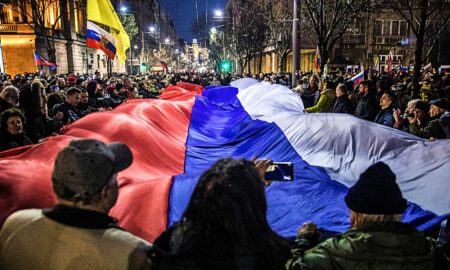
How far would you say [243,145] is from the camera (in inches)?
308

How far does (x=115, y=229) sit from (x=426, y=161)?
3.85 m

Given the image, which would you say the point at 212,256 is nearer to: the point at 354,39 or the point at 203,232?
the point at 203,232

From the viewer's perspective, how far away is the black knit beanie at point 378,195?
79.5 inches

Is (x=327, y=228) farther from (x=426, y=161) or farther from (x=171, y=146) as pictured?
(x=171, y=146)

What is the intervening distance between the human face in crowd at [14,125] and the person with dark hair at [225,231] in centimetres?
399

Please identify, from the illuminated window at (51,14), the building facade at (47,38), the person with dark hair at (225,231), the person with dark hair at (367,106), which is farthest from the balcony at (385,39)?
the person with dark hair at (225,231)

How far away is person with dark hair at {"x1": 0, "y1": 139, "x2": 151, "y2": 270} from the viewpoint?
6.13ft

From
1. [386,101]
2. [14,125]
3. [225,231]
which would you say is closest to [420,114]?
[386,101]

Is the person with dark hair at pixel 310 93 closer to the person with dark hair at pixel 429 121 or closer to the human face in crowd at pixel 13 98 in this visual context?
the person with dark hair at pixel 429 121

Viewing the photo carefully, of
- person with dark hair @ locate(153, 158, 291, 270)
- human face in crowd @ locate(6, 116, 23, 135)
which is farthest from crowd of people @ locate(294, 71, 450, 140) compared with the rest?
human face in crowd @ locate(6, 116, 23, 135)

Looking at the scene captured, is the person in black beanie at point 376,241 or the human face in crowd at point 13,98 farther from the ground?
the human face in crowd at point 13,98

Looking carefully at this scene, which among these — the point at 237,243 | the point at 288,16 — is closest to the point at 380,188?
the point at 237,243

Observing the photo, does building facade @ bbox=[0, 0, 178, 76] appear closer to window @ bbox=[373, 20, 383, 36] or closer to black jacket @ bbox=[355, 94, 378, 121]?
black jacket @ bbox=[355, 94, 378, 121]

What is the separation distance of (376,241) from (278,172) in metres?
0.90
